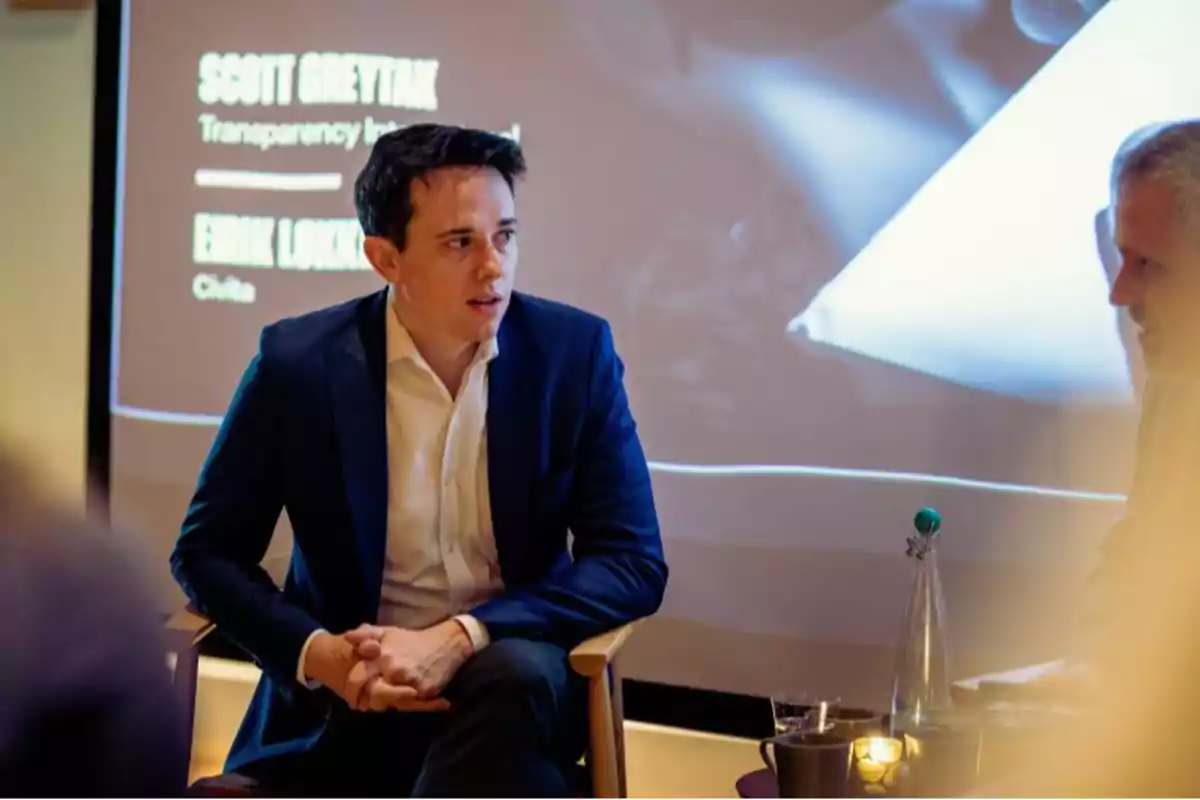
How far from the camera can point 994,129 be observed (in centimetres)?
254

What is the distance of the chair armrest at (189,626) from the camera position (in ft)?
7.18

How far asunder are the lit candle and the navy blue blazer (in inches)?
16.2

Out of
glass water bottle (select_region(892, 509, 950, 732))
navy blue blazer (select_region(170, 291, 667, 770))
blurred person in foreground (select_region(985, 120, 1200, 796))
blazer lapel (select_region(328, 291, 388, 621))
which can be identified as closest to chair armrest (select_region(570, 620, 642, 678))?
navy blue blazer (select_region(170, 291, 667, 770))

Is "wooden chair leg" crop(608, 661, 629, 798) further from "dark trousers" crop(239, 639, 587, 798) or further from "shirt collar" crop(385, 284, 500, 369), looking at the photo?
"shirt collar" crop(385, 284, 500, 369)

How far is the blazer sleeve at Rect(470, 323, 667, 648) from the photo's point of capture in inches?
85.7

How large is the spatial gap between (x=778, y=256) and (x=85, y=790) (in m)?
2.01

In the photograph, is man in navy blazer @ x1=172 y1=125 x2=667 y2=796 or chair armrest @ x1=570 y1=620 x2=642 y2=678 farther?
man in navy blazer @ x1=172 y1=125 x2=667 y2=796

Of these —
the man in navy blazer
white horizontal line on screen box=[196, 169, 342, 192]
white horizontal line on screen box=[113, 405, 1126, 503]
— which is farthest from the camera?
white horizontal line on screen box=[196, 169, 342, 192]

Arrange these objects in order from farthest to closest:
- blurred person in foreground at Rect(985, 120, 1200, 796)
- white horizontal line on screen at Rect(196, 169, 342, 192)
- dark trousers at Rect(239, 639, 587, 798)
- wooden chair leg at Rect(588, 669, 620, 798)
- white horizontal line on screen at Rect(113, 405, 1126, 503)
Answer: white horizontal line on screen at Rect(196, 169, 342, 192)
white horizontal line on screen at Rect(113, 405, 1126, 503)
wooden chair leg at Rect(588, 669, 620, 798)
dark trousers at Rect(239, 639, 587, 798)
blurred person in foreground at Rect(985, 120, 1200, 796)

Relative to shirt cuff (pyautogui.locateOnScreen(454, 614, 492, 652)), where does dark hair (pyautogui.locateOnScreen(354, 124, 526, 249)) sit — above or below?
above

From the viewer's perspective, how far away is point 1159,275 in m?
2.34

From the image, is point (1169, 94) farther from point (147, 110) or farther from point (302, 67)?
point (147, 110)

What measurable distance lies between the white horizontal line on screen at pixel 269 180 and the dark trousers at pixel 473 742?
1.43m

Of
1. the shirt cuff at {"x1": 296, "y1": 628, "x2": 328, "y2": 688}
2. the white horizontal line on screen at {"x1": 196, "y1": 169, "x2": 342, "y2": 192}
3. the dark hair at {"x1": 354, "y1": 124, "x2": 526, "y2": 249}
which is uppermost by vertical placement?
the white horizontal line on screen at {"x1": 196, "y1": 169, "x2": 342, "y2": 192}
